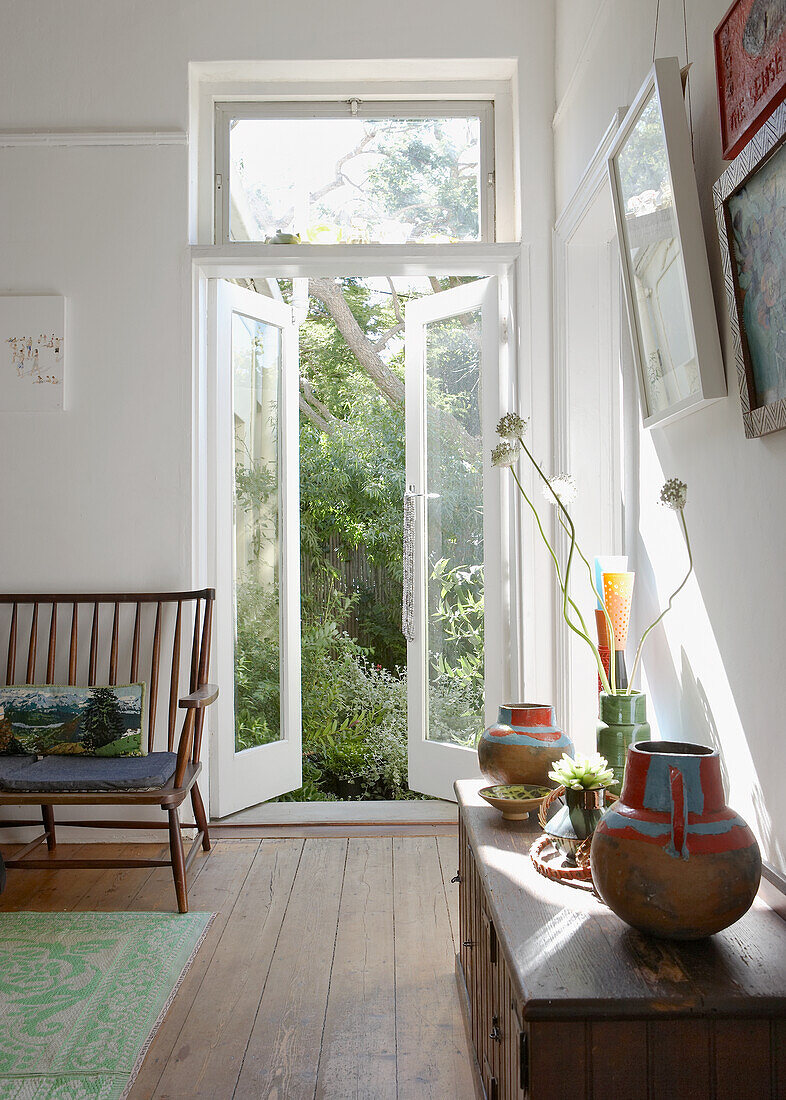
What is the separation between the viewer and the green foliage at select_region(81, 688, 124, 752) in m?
2.96

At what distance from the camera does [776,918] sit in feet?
4.44

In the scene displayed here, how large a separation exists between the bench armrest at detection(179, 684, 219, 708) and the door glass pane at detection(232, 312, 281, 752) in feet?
1.97

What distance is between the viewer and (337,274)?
3465 mm

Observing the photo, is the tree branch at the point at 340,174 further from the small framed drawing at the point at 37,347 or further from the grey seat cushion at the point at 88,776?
the grey seat cushion at the point at 88,776

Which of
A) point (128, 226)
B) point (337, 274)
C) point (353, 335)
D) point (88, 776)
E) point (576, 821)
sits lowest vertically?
point (88, 776)

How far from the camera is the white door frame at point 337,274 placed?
3361mm

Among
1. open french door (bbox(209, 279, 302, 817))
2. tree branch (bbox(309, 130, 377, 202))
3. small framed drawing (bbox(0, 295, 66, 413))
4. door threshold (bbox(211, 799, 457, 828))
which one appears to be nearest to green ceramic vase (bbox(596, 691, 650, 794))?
door threshold (bbox(211, 799, 457, 828))

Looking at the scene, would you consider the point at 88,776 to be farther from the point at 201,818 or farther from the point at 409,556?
the point at 409,556

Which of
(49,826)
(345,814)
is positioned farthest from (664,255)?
(49,826)

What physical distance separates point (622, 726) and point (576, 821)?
391 mm

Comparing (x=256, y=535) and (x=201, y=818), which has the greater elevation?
(x=256, y=535)

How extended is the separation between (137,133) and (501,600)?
2172mm

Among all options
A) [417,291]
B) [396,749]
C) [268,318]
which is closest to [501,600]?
[268,318]

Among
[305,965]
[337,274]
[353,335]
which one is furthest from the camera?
[353,335]
